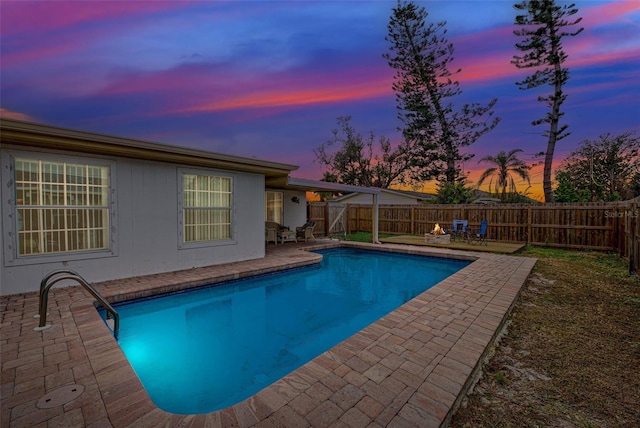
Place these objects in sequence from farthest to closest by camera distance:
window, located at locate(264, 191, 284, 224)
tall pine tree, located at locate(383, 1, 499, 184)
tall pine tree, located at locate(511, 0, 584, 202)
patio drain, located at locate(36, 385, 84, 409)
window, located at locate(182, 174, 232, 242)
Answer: tall pine tree, located at locate(383, 1, 499, 184) < tall pine tree, located at locate(511, 0, 584, 202) < window, located at locate(264, 191, 284, 224) < window, located at locate(182, 174, 232, 242) < patio drain, located at locate(36, 385, 84, 409)

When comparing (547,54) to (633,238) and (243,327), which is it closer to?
(633,238)

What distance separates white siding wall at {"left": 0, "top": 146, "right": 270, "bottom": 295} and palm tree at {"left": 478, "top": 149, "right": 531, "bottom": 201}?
1595 cm

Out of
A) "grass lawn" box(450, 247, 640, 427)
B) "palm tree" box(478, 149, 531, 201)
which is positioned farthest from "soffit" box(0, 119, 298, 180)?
"palm tree" box(478, 149, 531, 201)

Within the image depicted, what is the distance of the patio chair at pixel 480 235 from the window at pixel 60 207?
11.8 m

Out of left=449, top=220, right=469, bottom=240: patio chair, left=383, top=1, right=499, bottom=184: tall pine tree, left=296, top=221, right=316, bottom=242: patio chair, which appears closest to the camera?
left=449, top=220, right=469, bottom=240: patio chair

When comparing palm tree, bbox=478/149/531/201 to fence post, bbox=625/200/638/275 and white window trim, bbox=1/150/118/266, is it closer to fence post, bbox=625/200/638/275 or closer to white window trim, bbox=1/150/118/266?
fence post, bbox=625/200/638/275

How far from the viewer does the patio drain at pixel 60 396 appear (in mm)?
2174

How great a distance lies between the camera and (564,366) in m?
2.93

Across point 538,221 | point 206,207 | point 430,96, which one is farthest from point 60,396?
point 430,96

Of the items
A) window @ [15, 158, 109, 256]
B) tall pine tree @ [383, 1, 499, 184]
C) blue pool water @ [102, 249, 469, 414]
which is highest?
tall pine tree @ [383, 1, 499, 184]

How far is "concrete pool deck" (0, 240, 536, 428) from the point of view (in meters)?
2.05

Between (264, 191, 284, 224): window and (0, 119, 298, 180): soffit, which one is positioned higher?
(0, 119, 298, 180): soffit

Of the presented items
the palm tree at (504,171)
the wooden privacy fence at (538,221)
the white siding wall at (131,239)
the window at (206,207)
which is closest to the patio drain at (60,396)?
the white siding wall at (131,239)

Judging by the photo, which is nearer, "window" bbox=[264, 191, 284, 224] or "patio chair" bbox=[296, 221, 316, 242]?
"patio chair" bbox=[296, 221, 316, 242]
